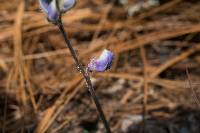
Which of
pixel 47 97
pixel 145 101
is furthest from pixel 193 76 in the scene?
pixel 47 97

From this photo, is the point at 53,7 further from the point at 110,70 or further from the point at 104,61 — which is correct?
the point at 110,70

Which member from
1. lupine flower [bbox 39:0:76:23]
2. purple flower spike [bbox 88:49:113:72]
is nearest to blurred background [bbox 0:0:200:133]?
purple flower spike [bbox 88:49:113:72]

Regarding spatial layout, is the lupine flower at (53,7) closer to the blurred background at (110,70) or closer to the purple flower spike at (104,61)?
the purple flower spike at (104,61)

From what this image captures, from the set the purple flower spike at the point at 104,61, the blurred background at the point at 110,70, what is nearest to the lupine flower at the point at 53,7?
the purple flower spike at the point at 104,61

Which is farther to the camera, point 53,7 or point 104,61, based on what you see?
point 104,61

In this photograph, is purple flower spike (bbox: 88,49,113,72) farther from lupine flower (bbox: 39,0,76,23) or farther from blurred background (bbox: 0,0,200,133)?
blurred background (bbox: 0,0,200,133)

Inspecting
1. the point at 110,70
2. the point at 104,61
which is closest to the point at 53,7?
the point at 104,61
